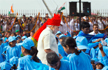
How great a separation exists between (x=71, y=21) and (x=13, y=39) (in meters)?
7.39

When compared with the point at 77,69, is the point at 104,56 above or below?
below

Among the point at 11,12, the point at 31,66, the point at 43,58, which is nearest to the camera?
the point at 31,66

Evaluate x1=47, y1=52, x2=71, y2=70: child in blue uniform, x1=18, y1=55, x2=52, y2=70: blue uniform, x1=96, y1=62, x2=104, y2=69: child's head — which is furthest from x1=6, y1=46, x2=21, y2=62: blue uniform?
x1=47, y1=52, x2=71, y2=70: child in blue uniform

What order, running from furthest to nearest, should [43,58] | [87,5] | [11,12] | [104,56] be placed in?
[11,12], [87,5], [104,56], [43,58]

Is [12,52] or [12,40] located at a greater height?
[12,40]

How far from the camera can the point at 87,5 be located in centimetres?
1206

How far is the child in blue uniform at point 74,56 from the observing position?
3801 millimetres

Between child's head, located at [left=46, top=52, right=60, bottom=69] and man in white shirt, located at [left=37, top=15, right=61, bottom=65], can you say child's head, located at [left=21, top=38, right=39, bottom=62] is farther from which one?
child's head, located at [left=46, top=52, right=60, bottom=69]

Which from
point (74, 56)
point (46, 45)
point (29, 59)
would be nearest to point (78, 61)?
point (74, 56)

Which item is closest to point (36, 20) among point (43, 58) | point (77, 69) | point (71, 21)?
point (71, 21)

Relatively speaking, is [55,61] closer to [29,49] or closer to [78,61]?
[78,61]

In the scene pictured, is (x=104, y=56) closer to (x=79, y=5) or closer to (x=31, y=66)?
(x=31, y=66)

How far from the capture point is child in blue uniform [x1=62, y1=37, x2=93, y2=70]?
380 cm

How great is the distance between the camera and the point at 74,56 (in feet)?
12.7
